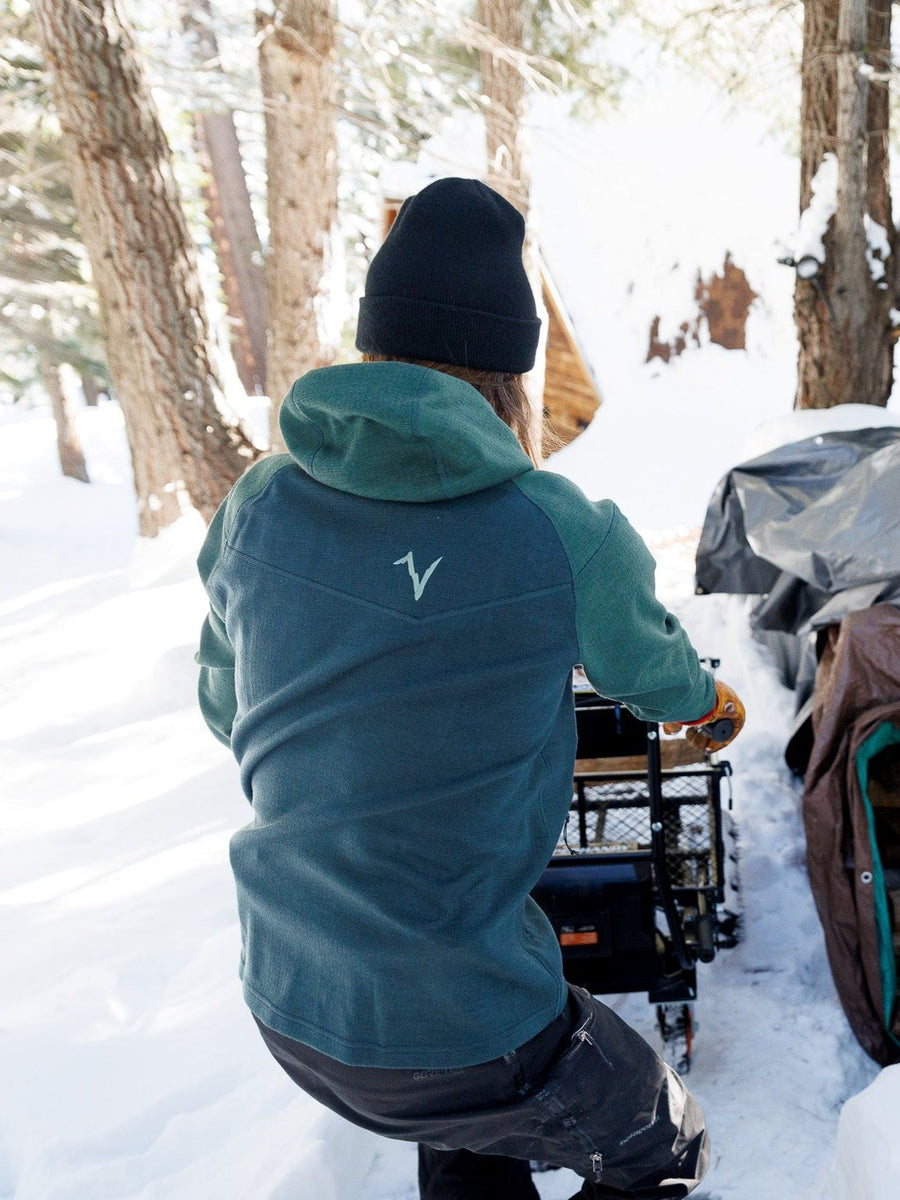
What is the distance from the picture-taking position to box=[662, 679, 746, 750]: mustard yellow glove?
72.8 inches

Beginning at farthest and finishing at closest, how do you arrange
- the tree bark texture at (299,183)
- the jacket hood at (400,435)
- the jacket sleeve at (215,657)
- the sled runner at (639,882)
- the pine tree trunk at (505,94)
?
the pine tree trunk at (505,94) → the tree bark texture at (299,183) → the sled runner at (639,882) → the jacket sleeve at (215,657) → the jacket hood at (400,435)

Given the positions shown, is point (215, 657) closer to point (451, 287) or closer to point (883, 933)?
point (451, 287)

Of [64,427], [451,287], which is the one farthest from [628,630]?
[64,427]

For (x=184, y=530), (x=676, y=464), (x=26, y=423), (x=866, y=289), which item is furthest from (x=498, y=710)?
(x=26, y=423)

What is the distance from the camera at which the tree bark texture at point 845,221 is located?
226 inches

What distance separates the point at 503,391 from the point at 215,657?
2.21 ft

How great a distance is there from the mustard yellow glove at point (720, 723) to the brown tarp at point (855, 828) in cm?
126

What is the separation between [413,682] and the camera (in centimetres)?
130

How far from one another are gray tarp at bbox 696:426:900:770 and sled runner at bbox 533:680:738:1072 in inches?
28.9

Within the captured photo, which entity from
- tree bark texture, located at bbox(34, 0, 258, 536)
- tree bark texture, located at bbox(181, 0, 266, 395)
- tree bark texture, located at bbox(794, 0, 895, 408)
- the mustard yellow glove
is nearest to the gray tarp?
the mustard yellow glove

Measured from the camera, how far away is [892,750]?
3.63 metres

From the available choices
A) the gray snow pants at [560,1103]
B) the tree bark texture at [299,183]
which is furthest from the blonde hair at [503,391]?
the tree bark texture at [299,183]

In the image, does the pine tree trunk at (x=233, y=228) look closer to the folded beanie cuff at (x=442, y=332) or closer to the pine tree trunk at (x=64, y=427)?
the pine tree trunk at (x=64, y=427)

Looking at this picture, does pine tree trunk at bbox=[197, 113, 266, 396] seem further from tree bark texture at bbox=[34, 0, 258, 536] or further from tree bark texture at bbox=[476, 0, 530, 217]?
tree bark texture at bbox=[34, 0, 258, 536]
